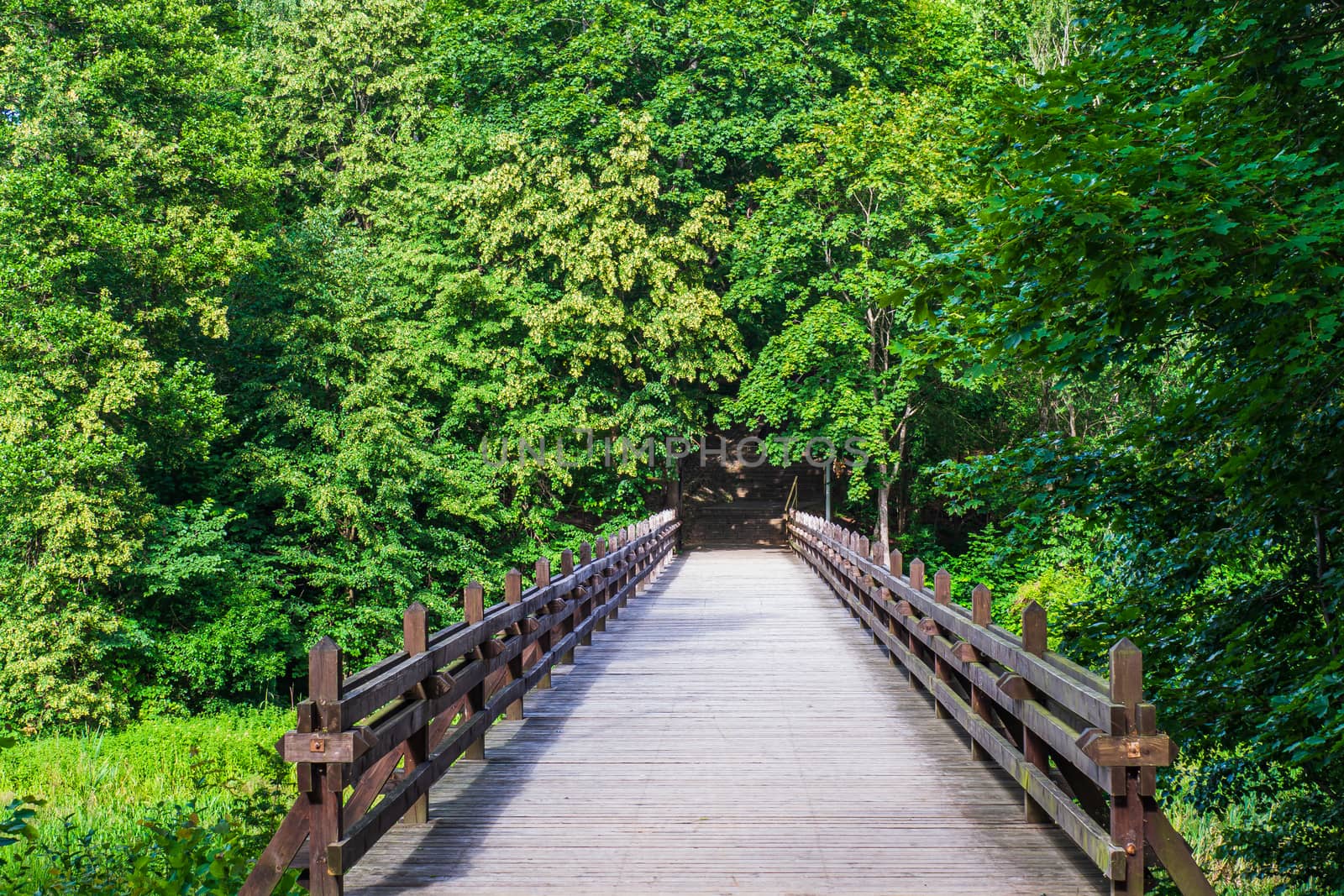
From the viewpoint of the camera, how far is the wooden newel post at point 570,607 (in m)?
10.4

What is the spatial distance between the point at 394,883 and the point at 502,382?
978 inches

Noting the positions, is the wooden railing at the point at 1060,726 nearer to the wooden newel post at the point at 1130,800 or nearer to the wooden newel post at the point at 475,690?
the wooden newel post at the point at 1130,800

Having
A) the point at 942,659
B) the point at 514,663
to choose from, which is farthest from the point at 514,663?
the point at 942,659

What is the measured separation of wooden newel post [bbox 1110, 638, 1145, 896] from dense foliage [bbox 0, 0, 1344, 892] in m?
0.74

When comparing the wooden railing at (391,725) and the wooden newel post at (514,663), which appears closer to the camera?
the wooden railing at (391,725)

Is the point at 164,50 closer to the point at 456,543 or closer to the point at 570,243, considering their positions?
the point at 570,243

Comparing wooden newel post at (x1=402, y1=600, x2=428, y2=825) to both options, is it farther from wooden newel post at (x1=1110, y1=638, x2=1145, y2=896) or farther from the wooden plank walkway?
wooden newel post at (x1=1110, y1=638, x2=1145, y2=896)

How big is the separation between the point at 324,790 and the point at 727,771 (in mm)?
2770

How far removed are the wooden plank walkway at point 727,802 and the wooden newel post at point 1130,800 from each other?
340 mm

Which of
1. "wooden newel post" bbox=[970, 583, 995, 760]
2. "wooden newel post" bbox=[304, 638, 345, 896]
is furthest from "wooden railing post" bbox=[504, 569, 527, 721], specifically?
"wooden newel post" bbox=[304, 638, 345, 896]

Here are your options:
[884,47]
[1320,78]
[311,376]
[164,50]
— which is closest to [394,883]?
[1320,78]

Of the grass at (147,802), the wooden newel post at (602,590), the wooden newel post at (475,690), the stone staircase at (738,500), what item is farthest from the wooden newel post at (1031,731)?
the stone staircase at (738,500)

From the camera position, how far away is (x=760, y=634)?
491 inches

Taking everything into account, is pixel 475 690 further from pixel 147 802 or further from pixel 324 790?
pixel 147 802
